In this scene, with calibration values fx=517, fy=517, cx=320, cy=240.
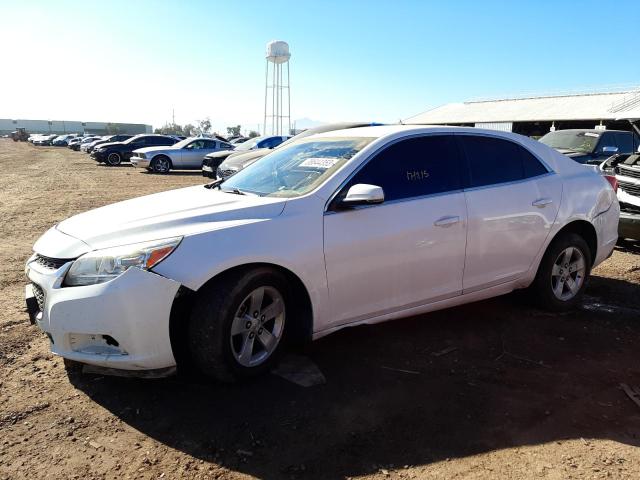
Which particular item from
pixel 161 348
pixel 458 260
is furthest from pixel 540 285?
pixel 161 348

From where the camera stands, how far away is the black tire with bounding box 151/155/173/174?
2184 centimetres

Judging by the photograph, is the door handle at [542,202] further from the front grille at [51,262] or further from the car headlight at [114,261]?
the front grille at [51,262]

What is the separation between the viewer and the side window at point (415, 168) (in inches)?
147

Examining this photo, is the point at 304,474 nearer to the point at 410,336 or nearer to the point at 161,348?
the point at 161,348

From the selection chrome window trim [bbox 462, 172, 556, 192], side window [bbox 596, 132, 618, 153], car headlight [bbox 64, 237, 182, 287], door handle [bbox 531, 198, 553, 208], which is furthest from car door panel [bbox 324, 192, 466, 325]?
side window [bbox 596, 132, 618, 153]

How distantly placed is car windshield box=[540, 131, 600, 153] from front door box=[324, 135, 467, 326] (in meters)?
7.90

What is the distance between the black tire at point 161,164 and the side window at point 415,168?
19506 mm

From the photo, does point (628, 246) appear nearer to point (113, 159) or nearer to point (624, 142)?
point (624, 142)

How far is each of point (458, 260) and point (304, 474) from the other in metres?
2.09

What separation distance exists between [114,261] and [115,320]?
→ 0.34 meters

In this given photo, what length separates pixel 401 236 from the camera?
12.0 ft

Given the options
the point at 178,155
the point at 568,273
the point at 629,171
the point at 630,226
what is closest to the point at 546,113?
the point at 178,155

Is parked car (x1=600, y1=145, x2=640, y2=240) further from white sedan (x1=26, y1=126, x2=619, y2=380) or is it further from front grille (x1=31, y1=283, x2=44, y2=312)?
front grille (x1=31, y1=283, x2=44, y2=312)

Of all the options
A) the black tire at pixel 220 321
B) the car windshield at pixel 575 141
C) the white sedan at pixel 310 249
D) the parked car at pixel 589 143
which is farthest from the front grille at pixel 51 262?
the car windshield at pixel 575 141
